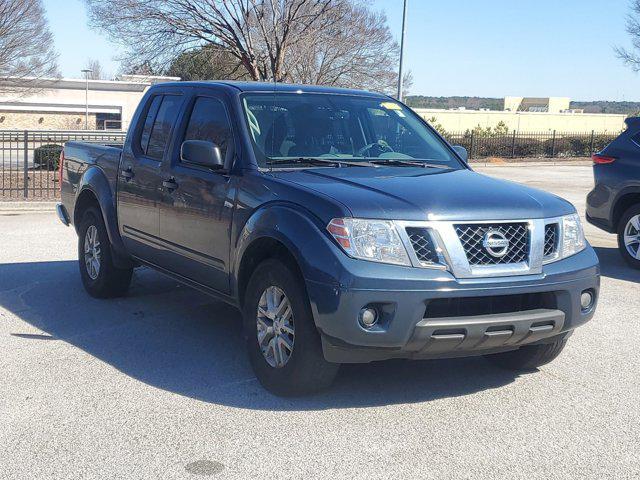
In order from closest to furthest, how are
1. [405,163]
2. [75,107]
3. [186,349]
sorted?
[405,163] → [186,349] → [75,107]

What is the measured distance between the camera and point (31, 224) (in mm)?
13008

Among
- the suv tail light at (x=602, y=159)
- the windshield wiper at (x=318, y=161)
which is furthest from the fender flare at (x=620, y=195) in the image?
the windshield wiper at (x=318, y=161)

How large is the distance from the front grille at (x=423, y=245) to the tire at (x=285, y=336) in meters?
0.69

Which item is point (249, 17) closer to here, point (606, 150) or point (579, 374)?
point (606, 150)

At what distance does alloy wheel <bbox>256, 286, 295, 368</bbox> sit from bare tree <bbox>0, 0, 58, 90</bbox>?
3193 centimetres

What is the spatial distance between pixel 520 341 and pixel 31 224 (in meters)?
9.85

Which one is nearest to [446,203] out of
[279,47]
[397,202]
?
[397,202]

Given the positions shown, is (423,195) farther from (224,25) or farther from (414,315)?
(224,25)

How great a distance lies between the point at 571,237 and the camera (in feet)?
17.2

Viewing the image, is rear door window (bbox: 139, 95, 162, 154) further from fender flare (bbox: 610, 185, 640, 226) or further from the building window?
the building window

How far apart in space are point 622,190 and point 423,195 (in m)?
5.72

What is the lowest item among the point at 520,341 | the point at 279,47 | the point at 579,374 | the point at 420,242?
the point at 579,374

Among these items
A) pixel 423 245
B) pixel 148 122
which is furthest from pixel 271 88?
pixel 423 245

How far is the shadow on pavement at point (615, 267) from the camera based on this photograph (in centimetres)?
947
